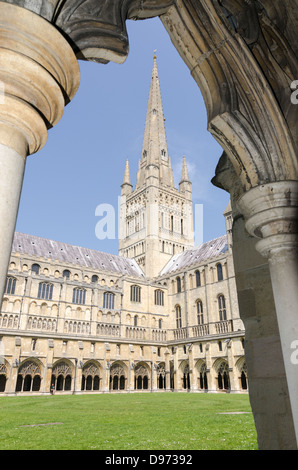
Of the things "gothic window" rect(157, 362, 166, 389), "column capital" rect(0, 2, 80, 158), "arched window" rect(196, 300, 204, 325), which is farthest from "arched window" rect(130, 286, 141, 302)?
"column capital" rect(0, 2, 80, 158)

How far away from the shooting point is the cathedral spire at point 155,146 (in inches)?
2085

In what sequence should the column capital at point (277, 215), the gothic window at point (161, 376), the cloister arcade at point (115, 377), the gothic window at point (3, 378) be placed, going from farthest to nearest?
the gothic window at point (161, 376), the cloister arcade at point (115, 377), the gothic window at point (3, 378), the column capital at point (277, 215)

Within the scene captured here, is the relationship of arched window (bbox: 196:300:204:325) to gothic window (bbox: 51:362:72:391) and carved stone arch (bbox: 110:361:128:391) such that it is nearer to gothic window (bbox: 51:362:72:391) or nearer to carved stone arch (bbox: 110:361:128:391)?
carved stone arch (bbox: 110:361:128:391)

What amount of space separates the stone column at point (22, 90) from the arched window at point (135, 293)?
122ft

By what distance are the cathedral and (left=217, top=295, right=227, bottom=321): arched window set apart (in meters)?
0.10

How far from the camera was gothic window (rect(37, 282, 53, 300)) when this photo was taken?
106 feet

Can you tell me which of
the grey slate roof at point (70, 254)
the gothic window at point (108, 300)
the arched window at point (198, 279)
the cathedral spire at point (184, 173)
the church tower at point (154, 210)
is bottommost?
the gothic window at point (108, 300)

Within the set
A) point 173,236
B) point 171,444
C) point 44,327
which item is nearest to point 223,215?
point 173,236

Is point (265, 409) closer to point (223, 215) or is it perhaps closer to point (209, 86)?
point (209, 86)

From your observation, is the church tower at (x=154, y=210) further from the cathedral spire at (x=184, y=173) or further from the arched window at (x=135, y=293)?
the arched window at (x=135, y=293)

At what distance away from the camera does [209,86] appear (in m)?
3.22

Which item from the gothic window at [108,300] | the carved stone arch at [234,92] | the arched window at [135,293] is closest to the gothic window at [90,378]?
the gothic window at [108,300]

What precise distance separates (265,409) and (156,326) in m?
36.7

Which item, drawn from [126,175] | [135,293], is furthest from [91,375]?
[126,175]
